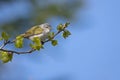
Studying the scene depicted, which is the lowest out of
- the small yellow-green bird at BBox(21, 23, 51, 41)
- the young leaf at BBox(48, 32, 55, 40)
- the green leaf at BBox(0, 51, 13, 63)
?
the green leaf at BBox(0, 51, 13, 63)

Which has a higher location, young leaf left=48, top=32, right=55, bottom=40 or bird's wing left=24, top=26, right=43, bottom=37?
bird's wing left=24, top=26, right=43, bottom=37

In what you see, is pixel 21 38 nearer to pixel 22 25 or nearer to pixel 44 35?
pixel 44 35

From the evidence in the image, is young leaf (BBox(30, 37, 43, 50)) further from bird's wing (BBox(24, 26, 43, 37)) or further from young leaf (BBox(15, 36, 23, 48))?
bird's wing (BBox(24, 26, 43, 37))

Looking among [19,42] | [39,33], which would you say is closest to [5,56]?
[19,42]

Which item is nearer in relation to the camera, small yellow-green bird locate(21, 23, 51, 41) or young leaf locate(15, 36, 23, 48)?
young leaf locate(15, 36, 23, 48)

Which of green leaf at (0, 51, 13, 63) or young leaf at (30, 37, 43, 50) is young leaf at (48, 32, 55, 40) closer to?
young leaf at (30, 37, 43, 50)

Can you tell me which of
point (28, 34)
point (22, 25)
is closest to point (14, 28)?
point (22, 25)

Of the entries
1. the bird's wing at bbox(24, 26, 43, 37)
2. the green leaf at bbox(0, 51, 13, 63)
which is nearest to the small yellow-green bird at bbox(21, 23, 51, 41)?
the bird's wing at bbox(24, 26, 43, 37)

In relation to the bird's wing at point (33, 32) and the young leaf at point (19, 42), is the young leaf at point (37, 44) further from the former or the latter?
the bird's wing at point (33, 32)
